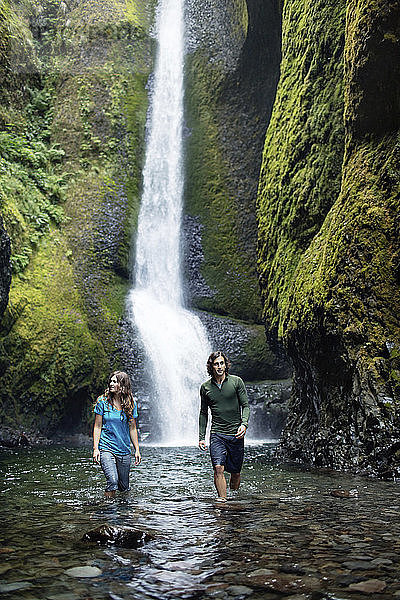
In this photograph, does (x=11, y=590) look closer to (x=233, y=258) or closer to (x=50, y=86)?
(x=233, y=258)

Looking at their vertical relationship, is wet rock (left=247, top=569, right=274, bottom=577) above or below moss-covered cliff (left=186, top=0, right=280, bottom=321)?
below

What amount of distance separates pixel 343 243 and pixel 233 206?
14.1 m

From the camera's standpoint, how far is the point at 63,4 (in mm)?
26312

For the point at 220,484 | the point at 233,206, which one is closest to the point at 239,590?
the point at 220,484

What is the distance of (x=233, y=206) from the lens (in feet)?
77.9

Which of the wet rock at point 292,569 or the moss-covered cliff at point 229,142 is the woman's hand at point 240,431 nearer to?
the wet rock at point 292,569

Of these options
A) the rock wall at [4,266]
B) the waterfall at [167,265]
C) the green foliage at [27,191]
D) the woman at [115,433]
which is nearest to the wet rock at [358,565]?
the woman at [115,433]

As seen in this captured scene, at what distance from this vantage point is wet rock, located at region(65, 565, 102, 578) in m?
3.34

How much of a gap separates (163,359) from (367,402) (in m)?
10.3

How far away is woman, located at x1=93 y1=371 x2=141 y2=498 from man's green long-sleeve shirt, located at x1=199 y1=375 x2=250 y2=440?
2.96 feet

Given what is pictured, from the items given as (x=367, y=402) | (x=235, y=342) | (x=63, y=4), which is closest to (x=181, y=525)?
(x=367, y=402)

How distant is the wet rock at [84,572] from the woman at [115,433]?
9.97 feet

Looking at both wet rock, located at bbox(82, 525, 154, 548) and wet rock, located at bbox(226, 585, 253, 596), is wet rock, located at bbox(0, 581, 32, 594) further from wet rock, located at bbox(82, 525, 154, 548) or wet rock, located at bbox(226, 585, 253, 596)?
wet rock, located at bbox(226, 585, 253, 596)

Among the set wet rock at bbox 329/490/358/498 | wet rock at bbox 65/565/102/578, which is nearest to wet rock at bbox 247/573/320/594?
wet rock at bbox 65/565/102/578
